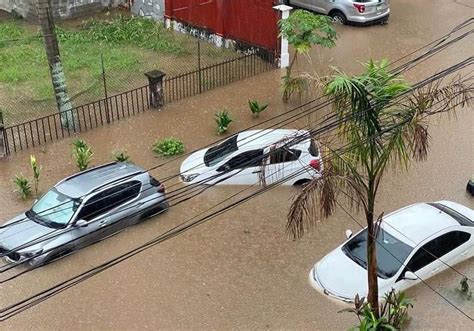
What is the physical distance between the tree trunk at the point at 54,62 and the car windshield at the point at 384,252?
25.7ft

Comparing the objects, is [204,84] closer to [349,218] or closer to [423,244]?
[349,218]

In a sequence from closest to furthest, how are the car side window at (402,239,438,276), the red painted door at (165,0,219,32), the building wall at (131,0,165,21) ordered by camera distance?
the car side window at (402,239,438,276), the red painted door at (165,0,219,32), the building wall at (131,0,165,21)

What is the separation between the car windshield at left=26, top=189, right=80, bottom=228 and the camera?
12.8 meters

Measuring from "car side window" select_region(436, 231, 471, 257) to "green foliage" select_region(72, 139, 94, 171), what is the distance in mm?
7377

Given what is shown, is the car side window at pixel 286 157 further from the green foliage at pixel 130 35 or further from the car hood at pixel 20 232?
the green foliage at pixel 130 35

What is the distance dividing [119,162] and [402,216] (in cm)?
564

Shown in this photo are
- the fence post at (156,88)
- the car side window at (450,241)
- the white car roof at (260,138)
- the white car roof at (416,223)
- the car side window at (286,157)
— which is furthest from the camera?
the fence post at (156,88)

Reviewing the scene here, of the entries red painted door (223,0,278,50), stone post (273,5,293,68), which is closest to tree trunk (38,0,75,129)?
red painted door (223,0,278,50)

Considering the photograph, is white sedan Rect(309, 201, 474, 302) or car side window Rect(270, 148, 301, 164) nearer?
white sedan Rect(309, 201, 474, 302)

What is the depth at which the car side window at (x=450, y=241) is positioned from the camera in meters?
12.2

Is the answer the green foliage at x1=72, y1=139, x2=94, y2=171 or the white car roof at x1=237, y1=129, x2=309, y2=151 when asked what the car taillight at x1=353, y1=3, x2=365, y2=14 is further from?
the green foliage at x1=72, y1=139, x2=94, y2=171

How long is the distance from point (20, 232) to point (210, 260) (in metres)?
3.45

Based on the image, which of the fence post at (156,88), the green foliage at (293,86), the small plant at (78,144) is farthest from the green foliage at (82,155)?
the green foliage at (293,86)

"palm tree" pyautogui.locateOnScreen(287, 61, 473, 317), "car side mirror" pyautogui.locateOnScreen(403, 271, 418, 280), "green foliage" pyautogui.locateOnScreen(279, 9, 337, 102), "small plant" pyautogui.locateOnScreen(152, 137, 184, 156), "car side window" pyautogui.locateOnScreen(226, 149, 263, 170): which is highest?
"palm tree" pyautogui.locateOnScreen(287, 61, 473, 317)
